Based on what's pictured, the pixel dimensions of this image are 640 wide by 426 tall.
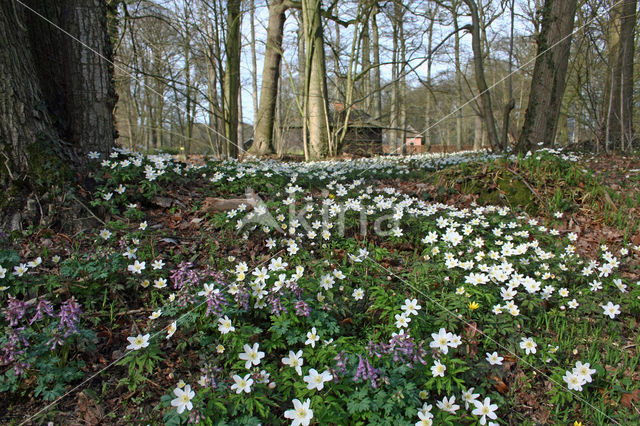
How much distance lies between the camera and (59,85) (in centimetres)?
331

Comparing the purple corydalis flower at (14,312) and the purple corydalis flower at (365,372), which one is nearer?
the purple corydalis flower at (365,372)

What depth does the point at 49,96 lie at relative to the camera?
3229 millimetres

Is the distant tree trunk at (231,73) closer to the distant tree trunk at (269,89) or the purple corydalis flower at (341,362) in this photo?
the distant tree trunk at (269,89)

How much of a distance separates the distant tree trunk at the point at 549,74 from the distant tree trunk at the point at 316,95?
3.89 meters

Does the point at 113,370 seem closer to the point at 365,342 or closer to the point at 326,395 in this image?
the point at 326,395

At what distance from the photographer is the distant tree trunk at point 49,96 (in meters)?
2.70

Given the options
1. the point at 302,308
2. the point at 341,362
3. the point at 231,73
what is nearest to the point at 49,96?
the point at 302,308

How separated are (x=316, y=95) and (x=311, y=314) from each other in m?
6.78

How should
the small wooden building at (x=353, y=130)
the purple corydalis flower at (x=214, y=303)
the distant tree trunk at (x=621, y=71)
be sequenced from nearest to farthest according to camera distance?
the purple corydalis flower at (x=214, y=303) → the distant tree trunk at (x=621, y=71) → the small wooden building at (x=353, y=130)

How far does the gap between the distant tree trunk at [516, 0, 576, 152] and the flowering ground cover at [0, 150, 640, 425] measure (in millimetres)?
3021

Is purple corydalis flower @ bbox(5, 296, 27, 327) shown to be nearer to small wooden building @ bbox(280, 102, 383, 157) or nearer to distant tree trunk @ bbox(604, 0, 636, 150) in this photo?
small wooden building @ bbox(280, 102, 383, 157)

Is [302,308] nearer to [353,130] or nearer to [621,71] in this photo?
[353,130]

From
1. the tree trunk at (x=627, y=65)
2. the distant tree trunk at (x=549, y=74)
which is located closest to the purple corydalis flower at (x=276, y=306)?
the distant tree trunk at (x=549, y=74)

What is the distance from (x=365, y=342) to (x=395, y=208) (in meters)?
1.78
